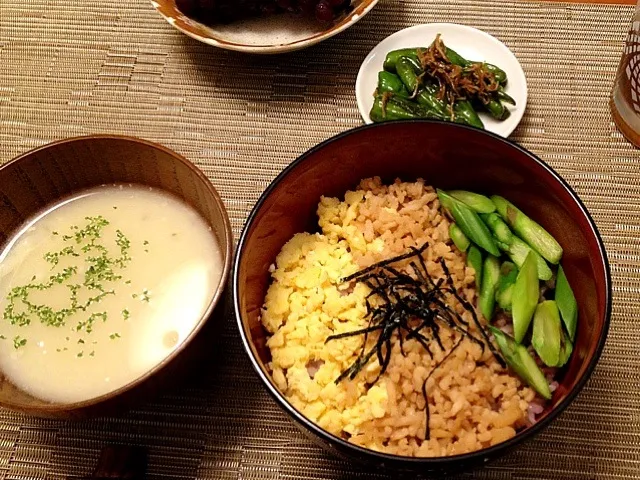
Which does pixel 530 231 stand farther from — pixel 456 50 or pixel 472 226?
pixel 456 50

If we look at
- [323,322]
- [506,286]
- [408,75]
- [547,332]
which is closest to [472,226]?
[506,286]

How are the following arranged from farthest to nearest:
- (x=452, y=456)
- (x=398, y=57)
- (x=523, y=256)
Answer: (x=398, y=57) → (x=523, y=256) → (x=452, y=456)

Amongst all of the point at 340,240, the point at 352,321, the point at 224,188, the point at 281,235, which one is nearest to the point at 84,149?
the point at 224,188

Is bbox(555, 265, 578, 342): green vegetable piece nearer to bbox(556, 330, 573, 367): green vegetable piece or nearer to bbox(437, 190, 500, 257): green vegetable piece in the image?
bbox(556, 330, 573, 367): green vegetable piece

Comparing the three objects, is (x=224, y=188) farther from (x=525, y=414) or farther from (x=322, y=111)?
(x=525, y=414)

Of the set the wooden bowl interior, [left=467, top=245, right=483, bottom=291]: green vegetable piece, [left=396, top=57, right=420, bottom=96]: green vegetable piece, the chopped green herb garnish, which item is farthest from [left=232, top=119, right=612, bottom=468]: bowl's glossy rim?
[left=396, top=57, right=420, bottom=96]: green vegetable piece
